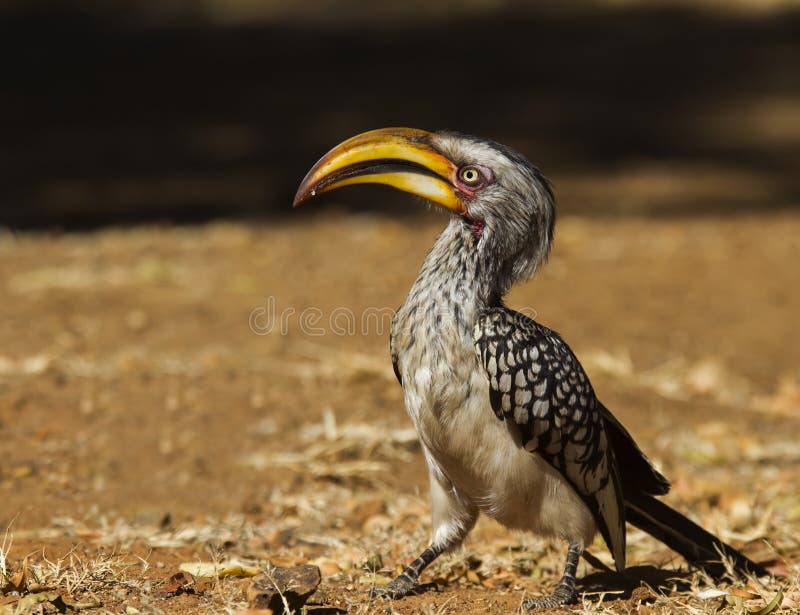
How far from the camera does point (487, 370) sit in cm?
349

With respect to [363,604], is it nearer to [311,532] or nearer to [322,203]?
[311,532]

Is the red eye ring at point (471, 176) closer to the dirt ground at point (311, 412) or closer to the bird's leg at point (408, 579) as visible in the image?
the bird's leg at point (408, 579)

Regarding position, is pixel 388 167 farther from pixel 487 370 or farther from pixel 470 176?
pixel 487 370

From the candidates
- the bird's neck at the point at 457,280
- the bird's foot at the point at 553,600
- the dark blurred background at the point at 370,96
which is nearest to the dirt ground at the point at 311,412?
the bird's foot at the point at 553,600

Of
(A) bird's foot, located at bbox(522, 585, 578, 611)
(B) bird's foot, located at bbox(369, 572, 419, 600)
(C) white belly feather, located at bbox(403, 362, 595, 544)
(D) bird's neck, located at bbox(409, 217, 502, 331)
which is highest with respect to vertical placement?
(D) bird's neck, located at bbox(409, 217, 502, 331)

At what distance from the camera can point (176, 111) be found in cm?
1567

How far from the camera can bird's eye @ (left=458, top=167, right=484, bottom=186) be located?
3.71 meters

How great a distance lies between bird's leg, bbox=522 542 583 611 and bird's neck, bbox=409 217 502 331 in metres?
0.82

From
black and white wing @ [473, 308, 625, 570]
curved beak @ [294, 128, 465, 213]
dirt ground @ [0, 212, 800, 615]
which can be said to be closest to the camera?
black and white wing @ [473, 308, 625, 570]

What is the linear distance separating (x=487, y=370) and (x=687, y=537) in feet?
3.34

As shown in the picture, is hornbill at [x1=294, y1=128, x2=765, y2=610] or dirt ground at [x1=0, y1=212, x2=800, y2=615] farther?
dirt ground at [x1=0, y1=212, x2=800, y2=615]

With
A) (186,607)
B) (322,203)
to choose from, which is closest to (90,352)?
(186,607)

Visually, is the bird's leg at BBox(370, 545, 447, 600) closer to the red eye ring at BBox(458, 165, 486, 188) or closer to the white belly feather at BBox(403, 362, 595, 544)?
the white belly feather at BBox(403, 362, 595, 544)

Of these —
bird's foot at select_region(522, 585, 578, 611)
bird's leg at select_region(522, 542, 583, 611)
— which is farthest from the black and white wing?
bird's foot at select_region(522, 585, 578, 611)
